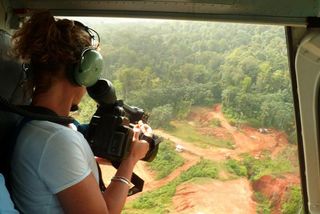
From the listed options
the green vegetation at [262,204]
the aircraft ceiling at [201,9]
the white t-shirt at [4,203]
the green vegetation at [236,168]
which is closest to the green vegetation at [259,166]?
the green vegetation at [236,168]

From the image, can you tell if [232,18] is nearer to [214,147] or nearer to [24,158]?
[214,147]

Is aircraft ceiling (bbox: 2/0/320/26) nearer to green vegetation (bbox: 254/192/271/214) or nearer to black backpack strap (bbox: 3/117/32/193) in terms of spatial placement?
black backpack strap (bbox: 3/117/32/193)

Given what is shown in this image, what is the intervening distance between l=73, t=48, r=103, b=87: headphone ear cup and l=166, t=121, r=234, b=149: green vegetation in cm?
94

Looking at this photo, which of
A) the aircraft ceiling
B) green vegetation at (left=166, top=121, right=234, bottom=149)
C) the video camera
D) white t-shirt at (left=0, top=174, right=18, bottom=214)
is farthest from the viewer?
green vegetation at (left=166, top=121, right=234, bottom=149)

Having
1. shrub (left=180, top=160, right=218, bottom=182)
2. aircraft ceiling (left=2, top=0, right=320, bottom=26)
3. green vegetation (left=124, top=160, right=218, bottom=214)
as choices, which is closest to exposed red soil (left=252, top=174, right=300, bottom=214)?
shrub (left=180, top=160, right=218, bottom=182)

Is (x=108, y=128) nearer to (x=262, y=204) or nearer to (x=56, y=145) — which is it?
(x=56, y=145)

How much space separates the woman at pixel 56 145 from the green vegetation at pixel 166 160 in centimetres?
79

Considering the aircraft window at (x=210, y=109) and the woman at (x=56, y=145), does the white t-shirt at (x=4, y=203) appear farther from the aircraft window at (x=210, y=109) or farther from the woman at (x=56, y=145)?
the aircraft window at (x=210, y=109)

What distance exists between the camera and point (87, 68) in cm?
135

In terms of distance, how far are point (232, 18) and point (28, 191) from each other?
124 cm

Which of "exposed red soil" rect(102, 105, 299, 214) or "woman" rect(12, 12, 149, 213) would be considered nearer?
"woman" rect(12, 12, 149, 213)

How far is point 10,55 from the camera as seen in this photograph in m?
1.53

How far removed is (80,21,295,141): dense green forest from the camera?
2.10m

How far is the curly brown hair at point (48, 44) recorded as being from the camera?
52.8 inches
